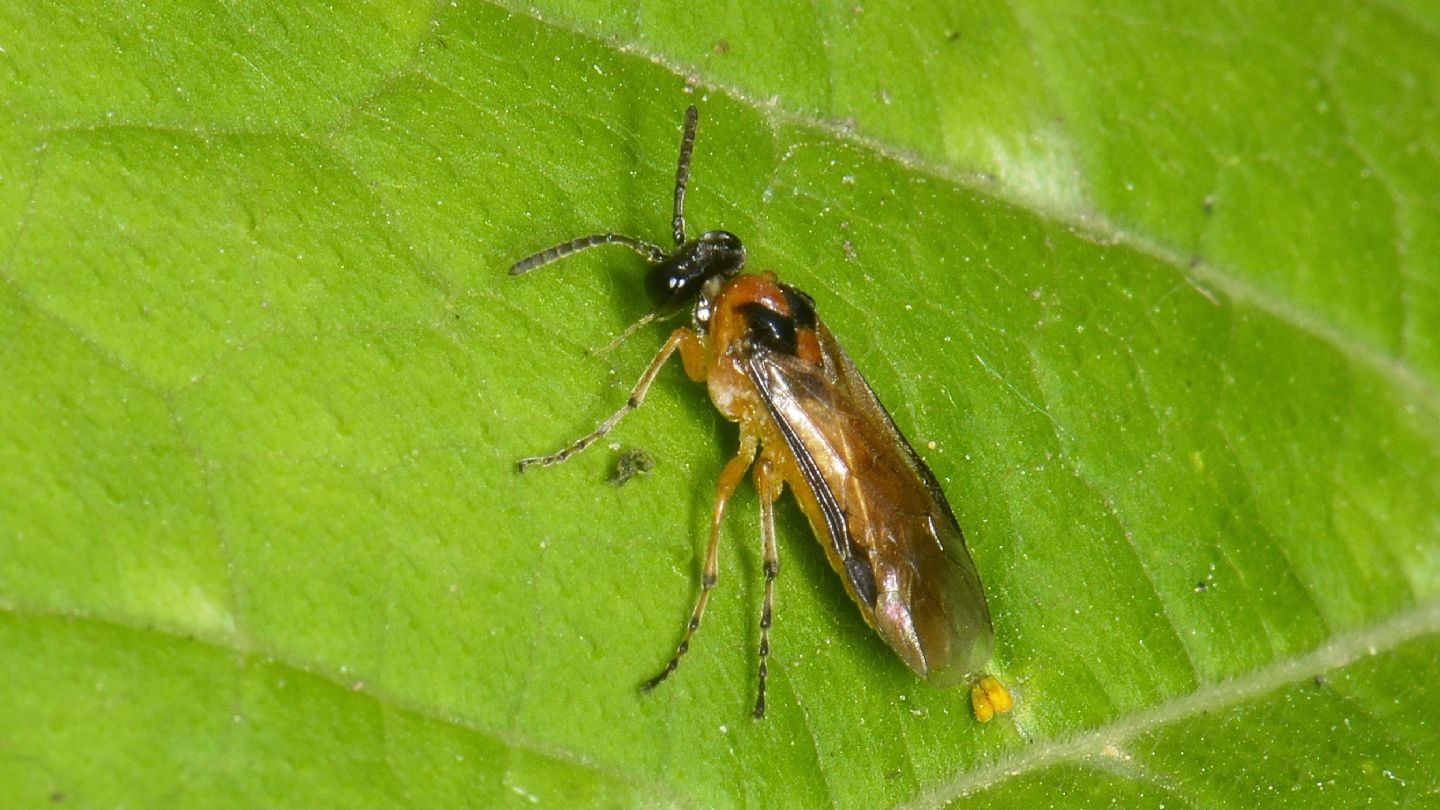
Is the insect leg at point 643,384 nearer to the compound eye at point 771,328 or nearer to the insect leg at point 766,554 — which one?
the compound eye at point 771,328

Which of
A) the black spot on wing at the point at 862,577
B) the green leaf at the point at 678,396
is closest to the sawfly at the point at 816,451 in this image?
the black spot on wing at the point at 862,577

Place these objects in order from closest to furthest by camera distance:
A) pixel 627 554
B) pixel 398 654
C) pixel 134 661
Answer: pixel 134 661, pixel 398 654, pixel 627 554

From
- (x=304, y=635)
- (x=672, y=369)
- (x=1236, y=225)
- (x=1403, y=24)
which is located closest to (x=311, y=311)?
(x=304, y=635)

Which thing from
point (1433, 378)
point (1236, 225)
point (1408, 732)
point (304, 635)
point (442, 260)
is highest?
point (442, 260)

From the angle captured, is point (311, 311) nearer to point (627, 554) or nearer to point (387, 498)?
point (387, 498)

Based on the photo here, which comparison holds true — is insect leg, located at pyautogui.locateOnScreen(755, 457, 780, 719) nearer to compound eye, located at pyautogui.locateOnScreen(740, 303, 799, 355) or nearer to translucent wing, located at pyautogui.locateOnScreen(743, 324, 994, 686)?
translucent wing, located at pyautogui.locateOnScreen(743, 324, 994, 686)

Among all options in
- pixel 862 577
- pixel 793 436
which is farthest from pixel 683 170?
pixel 862 577

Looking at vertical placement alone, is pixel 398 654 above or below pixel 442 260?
below

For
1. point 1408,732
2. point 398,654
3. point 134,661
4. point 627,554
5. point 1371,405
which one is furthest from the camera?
point 1371,405
